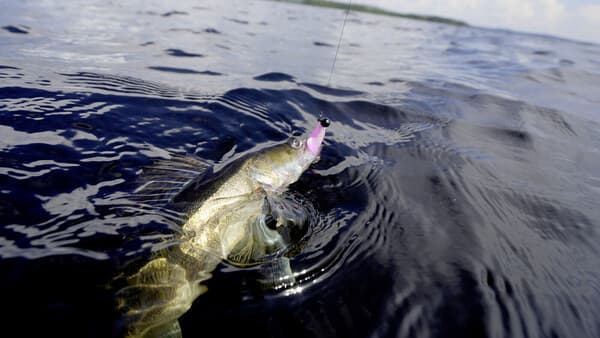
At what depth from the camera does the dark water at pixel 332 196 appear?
2.01m

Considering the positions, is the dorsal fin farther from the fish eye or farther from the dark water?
the fish eye

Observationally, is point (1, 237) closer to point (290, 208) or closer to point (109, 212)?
point (109, 212)

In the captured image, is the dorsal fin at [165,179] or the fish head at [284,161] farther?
the fish head at [284,161]

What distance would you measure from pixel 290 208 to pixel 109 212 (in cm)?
134

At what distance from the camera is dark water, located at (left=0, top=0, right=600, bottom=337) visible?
201 cm

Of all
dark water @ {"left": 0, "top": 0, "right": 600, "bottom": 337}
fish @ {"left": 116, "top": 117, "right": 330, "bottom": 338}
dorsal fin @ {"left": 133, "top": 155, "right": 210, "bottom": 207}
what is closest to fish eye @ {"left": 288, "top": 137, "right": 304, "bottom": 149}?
fish @ {"left": 116, "top": 117, "right": 330, "bottom": 338}

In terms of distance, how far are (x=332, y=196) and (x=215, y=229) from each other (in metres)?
1.27

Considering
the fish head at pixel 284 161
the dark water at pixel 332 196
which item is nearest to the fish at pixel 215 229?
the fish head at pixel 284 161

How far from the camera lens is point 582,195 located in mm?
3641

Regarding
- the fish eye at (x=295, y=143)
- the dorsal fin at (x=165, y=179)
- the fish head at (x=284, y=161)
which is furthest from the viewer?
the fish eye at (x=295, y=143)

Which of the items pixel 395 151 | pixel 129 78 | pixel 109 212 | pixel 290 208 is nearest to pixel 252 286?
pixel 290 208

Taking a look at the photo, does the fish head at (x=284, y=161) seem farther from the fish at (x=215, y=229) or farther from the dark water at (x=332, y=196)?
the dark water at (x=332, y=196)

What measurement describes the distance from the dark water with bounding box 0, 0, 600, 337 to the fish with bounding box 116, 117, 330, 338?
0.35ft

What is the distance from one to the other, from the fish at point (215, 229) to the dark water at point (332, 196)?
0.11 m
